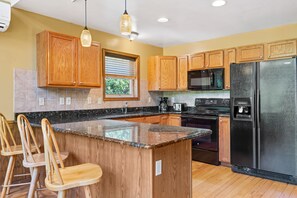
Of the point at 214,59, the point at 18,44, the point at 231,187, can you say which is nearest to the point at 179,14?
the point at 214,59

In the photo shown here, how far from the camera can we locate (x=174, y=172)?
1.80 meters

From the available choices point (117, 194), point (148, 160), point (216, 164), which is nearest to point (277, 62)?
point (216, 164)

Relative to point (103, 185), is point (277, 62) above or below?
above

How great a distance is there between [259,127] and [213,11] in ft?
5.92

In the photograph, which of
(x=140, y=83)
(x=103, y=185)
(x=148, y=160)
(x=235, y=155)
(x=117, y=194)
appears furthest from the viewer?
(x=140, y=83)

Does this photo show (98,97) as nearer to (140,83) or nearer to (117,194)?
(140,83)

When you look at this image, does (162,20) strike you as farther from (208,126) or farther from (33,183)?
(33,183)

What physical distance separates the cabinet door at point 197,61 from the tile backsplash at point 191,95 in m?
0.59

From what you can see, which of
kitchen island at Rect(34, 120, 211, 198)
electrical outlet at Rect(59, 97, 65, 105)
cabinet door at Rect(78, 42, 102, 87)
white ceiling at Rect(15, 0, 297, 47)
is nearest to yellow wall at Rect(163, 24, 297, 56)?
white ceiling at Rect(15, 0, 297, 47)

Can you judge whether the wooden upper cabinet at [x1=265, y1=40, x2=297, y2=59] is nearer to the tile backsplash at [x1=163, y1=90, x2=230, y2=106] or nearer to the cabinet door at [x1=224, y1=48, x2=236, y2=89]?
the cabinet door at [x1=224, y1=48, x2=236, y2=89]

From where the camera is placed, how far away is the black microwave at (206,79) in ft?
13.6

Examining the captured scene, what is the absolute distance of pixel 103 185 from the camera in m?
1.97

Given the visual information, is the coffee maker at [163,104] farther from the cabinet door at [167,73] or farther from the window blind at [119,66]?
the window blind at [119,66]

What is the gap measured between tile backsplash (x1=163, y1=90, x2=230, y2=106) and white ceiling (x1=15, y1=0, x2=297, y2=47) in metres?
1.18
